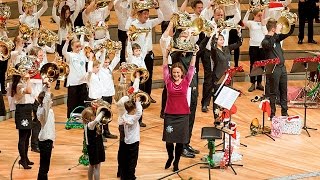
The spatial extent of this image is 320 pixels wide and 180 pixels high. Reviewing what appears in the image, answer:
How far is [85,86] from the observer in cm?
1195

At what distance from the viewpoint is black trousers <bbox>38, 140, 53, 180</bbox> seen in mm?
9414

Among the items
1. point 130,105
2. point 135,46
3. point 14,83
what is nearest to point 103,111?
point 130,105

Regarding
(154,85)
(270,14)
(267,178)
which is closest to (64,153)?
(267,178)

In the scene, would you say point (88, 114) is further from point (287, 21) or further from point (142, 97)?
point (287, 21)

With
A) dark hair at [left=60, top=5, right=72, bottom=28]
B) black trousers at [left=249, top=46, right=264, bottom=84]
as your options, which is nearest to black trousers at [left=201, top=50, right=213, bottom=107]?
black trousers at [left=249, top=46, right=264, bottom=84]

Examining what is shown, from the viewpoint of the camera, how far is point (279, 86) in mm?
12367

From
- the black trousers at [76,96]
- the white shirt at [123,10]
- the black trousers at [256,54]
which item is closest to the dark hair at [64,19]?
the white shirt at [123,10]

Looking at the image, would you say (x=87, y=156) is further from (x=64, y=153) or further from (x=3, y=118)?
(x=3, y=118)

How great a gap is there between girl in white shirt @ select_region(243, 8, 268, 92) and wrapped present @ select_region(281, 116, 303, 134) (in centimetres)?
216

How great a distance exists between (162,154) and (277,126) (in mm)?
1823

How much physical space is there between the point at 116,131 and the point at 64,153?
1.19 m

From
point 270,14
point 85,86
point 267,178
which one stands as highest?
point 270,14

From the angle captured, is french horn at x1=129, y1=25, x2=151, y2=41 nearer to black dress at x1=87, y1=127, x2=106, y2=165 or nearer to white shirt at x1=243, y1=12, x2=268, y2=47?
white shirt at x1=243, y1=12, x2=268, y2=47

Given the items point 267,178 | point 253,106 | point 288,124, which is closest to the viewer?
point 267,178
